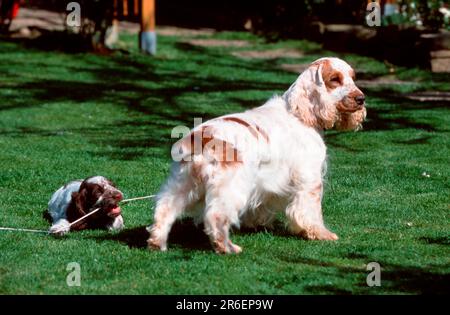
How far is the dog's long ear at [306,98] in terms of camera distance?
720 cm

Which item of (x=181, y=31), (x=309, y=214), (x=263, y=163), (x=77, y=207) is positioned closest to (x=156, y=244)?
(x=263, y=163)

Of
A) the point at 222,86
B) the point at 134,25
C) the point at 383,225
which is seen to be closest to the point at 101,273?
the point at 383,225

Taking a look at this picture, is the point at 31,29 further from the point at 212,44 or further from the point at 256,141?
the point at 256,141

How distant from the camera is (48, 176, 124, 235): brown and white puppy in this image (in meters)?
7.36

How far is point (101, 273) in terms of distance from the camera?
619 cm

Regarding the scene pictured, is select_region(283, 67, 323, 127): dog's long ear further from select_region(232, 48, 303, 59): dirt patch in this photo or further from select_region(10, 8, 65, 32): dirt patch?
select_region(10, 8, 65, 32): dirt patch

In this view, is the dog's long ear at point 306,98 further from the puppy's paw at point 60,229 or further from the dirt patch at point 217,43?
the dirt patch at point 217,43

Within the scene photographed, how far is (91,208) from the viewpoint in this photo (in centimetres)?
748

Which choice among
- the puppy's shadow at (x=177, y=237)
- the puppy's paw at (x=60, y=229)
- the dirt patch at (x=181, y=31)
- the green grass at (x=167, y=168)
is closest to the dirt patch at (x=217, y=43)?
the dirt patch at (x=181, y=31)

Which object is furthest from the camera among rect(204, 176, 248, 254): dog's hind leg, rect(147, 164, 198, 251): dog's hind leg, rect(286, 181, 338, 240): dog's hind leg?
rect(286, 181, 338, 240): dog's hind leg

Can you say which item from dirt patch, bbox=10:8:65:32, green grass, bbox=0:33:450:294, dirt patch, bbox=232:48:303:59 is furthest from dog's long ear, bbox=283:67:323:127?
dirt patch, bbox=10:8:65:32

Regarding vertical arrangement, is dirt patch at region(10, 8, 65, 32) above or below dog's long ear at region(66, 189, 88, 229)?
above

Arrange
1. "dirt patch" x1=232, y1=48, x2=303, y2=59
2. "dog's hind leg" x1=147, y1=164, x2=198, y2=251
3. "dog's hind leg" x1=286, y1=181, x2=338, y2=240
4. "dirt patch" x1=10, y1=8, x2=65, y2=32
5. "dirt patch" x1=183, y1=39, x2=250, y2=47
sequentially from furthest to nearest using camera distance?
"dirt patch" x1=10, y1=8, x2=65, y2=32 < "dirt patch" x1=183, y1=39, x2=250, y2=47 < "dirt patch" x1=232, y1=48, x2=303, y2=59 < "dog's hind leg" x1=286, y1=181, x2=338, y2=240 < "dog's hind leg" x1=147, y1=164, x2=198, y2=251

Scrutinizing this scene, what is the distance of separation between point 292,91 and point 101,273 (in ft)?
7.04
